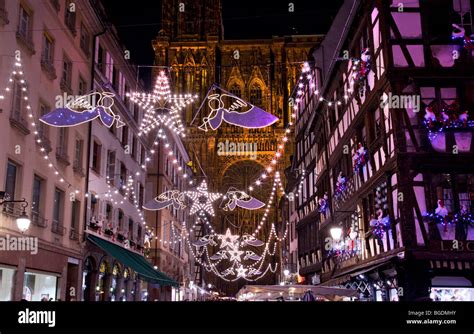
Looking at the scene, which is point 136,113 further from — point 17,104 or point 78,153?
point 17,104

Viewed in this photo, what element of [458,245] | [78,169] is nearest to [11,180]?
[78,169]

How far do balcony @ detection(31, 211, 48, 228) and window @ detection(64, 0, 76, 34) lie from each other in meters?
7.02

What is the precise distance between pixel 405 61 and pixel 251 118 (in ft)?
24.6

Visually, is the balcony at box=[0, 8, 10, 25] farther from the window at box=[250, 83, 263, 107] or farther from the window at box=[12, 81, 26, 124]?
the window at box=[250, 83, 263, 107]

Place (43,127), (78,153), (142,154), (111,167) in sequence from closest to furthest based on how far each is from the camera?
A: (43,127), (78,153), (111,167), (142,154)

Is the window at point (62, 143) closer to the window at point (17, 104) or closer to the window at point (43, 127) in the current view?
the window at point (43, 127)

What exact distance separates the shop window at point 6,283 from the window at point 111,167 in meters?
10.2

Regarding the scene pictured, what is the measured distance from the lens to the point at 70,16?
21.0m

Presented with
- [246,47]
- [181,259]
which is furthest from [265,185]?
[181,259]

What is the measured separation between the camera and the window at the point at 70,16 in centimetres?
2045

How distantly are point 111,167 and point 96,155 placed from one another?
7.52ft

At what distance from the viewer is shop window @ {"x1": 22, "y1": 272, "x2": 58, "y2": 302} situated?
17.0 meters

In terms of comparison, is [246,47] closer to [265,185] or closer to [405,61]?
[265,185]

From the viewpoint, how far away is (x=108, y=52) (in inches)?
1014
